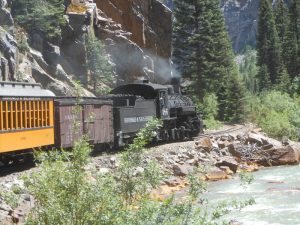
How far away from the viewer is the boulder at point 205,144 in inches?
992

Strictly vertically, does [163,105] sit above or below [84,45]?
below

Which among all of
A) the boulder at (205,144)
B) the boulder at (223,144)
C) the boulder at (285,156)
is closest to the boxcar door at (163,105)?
the boulder at (205,144)

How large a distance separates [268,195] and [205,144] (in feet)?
27.5

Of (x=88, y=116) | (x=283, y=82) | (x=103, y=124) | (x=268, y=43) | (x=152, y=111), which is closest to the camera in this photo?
(x=88, y=116)

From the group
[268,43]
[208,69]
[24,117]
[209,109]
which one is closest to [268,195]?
[24,117]

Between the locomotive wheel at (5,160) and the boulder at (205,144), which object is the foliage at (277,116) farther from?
the locomotive wheel at (5,160)

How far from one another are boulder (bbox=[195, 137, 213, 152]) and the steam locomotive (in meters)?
0.99

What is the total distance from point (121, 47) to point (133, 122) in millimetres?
25866

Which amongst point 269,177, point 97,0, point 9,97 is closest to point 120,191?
point 9,97

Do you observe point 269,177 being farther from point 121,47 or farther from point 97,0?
point 97,0

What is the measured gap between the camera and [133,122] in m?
21.2

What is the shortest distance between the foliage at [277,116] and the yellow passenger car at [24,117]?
21.4 metres

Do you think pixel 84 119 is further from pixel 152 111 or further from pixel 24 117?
pixel 152 111

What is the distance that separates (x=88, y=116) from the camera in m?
11.2
